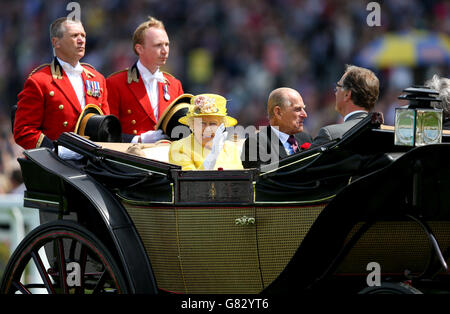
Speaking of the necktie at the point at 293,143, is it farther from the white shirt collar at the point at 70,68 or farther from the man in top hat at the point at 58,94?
the white shirt collar at the point at 70,68

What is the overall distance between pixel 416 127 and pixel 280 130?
4.39ft

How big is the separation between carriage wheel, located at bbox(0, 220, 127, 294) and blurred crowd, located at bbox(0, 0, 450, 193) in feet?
13.5

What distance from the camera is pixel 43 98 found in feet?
16.8

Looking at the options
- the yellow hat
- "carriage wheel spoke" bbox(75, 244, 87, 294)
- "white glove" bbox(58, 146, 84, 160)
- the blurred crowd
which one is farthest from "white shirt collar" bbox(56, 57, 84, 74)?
the blurred crowd

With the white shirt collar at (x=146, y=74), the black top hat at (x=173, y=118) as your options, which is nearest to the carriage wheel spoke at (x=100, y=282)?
the black top hat at (x=173, y=118)

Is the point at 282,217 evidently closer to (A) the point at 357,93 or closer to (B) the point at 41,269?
(A) the point at 357,93

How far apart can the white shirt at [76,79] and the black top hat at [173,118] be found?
57 centimetres

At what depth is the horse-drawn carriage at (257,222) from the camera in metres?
3.51

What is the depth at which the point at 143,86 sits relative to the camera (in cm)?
571

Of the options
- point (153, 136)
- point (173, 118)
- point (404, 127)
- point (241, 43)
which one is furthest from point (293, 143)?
point (241, 43)

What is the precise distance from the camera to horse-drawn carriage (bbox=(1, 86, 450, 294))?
3.51 m
